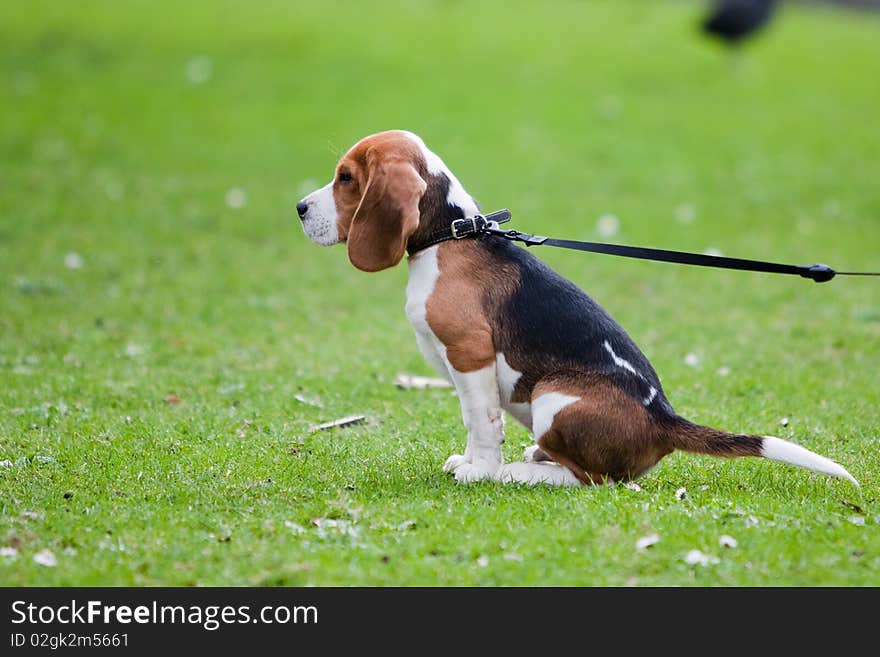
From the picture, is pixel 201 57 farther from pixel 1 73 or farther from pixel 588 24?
pixel 588 24

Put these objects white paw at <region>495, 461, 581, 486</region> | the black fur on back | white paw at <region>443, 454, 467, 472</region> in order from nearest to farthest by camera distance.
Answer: the black fur on back → white paw at <region>495, 461, 581, 486</region> → white paw at <region>443, 454, 467, 472</region>

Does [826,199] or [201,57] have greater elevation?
[201,57]

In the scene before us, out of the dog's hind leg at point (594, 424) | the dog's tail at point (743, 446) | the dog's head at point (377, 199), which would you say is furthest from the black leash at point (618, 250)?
the dog's tail at point (743, 446)

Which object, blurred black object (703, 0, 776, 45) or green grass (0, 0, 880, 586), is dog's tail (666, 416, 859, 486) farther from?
blurred black object (703, 0, 776, 45)

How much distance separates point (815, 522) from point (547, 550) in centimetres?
118

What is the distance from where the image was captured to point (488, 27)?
846 inches

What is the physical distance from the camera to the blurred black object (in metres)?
20.3

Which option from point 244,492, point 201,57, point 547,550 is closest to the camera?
point 547,550

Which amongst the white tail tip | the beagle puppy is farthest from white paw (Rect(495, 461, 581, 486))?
the white tail tip

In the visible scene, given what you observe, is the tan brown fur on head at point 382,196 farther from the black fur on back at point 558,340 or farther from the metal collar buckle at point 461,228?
the black fur on back at point 558,340

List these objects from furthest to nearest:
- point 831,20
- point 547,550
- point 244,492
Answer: point 831,20, point 244,492, point 547,550

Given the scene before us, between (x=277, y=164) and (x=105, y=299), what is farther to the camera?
(x=277, y=164)

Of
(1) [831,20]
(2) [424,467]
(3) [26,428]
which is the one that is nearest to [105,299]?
(3) [26,428]

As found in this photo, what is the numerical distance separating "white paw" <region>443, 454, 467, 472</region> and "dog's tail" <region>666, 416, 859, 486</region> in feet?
3.28
